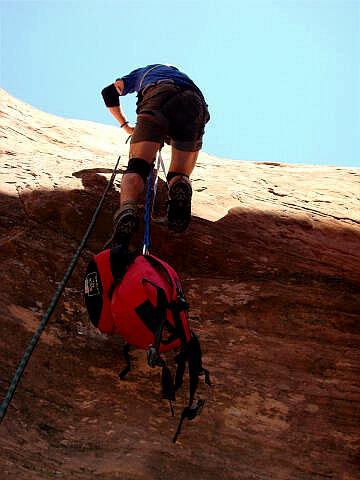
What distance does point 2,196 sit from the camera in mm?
4922

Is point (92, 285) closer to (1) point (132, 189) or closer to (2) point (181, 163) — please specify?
(1) point (132, 189)

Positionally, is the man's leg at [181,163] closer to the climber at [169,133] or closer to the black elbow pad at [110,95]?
the climber at [169,133]

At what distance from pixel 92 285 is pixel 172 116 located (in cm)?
179

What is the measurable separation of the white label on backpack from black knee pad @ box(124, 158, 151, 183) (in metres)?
1.04

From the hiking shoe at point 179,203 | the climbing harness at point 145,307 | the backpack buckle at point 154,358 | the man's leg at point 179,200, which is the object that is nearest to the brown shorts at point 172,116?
the man's leg at point 179,200

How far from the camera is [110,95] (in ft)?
18.5

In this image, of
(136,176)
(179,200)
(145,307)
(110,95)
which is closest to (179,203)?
(179,200)

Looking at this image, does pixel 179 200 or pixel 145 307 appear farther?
pixel 179 200

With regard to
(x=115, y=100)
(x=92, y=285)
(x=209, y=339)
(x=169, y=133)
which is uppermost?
(x=115, y=100)

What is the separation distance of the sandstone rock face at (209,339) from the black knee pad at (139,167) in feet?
3.01

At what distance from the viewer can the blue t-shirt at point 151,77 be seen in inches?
184

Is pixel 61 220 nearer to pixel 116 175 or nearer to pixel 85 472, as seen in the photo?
pixel 116 175

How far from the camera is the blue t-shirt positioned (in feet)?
15.4

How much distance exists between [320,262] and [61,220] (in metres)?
2.54
